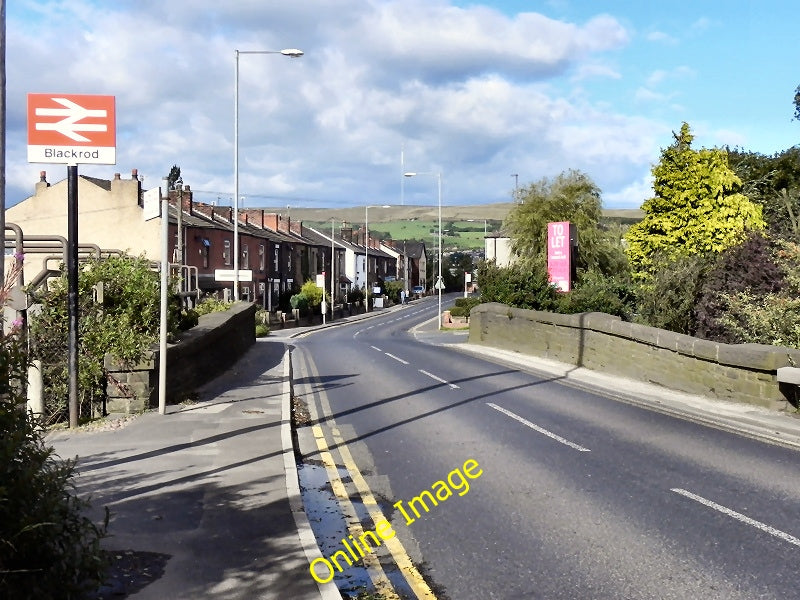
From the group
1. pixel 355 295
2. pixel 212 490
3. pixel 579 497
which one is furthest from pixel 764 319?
pixel 355 295

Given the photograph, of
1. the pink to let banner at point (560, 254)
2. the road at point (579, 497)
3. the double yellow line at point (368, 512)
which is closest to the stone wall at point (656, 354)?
the road at point (579, 497)

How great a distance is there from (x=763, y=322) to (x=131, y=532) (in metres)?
14.0

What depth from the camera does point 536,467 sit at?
32.4 feet

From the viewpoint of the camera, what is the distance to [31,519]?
15.0 ft

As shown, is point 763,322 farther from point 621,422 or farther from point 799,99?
point 799,99

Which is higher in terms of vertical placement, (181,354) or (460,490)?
(181,354)

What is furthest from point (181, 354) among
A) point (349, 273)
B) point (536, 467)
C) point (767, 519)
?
point (349, 273)

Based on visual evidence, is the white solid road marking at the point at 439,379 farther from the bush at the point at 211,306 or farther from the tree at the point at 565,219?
the tree at the point at 565,219

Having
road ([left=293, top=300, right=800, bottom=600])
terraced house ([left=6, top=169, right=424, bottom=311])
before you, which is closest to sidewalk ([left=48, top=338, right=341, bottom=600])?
road ([left=293, top=300, right=800, bottom=600])

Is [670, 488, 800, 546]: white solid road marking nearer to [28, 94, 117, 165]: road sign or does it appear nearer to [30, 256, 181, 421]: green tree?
[30, 256, 181, 421]: green tree

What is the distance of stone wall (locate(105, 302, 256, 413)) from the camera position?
1248cm

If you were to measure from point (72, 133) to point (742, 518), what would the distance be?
31.0 feet

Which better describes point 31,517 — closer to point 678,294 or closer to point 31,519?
point 31,519

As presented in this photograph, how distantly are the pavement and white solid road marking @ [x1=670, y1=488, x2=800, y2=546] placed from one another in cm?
364
